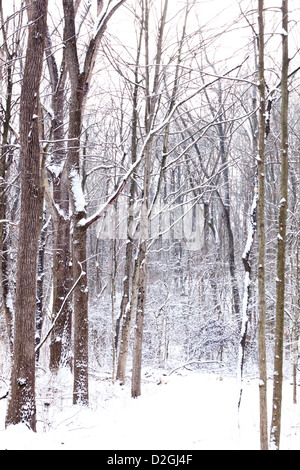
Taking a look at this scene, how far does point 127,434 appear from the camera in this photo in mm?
4551

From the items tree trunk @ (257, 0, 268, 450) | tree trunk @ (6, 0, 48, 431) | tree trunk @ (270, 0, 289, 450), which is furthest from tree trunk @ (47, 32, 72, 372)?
tree trunk @ (270, 0, 289, 450)

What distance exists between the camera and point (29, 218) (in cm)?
438

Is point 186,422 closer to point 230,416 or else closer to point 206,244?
point 230,416

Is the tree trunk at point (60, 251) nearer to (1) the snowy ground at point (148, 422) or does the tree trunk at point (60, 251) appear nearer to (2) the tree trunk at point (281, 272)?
(1) the snowy ground at point (148, 422)

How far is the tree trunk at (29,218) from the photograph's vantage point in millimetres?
4238

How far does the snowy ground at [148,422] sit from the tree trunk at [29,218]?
1.82ft

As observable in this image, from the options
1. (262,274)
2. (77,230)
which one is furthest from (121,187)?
(262,274)

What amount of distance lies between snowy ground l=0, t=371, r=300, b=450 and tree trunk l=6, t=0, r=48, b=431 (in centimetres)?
55

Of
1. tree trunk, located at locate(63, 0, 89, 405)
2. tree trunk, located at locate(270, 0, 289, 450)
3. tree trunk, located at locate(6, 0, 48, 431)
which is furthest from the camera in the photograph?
tree trunk, located at locate(63, 0, 89, 405)

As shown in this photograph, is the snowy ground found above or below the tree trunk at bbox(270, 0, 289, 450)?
below

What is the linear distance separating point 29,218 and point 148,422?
9.93 feet

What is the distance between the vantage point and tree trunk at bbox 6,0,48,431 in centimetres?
424

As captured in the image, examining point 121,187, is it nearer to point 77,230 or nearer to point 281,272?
point 77,230

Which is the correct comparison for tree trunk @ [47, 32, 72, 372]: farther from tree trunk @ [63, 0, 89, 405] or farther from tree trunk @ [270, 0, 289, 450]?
tree trunk @ [270, 0, 289, 450]
